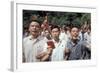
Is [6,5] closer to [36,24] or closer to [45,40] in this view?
[36,24]

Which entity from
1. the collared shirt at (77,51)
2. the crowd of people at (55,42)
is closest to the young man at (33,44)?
the crowd of people at (55,42)

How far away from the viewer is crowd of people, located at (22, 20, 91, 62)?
1392 mm

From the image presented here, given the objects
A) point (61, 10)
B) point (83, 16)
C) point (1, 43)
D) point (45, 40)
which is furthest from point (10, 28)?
point (83, 16)

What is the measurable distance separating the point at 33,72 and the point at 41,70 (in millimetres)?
50

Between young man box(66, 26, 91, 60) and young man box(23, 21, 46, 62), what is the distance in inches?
7.4

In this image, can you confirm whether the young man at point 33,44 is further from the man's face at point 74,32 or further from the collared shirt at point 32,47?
the man's face at point 74,32

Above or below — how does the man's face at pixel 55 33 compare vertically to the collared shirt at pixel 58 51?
above

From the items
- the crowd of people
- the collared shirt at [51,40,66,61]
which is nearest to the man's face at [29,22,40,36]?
the crowd of people

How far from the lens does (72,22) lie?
151cm

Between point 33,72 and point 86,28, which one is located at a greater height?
point 86,28

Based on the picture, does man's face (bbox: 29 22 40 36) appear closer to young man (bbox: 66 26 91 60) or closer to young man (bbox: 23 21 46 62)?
young man (bbox: 23 21 46 62)

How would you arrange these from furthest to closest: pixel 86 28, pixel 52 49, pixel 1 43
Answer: pixel 86 28
pixel 52 49
pixel 1 43

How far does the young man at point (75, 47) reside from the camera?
4.92 ft

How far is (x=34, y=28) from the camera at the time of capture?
140 centimetres
